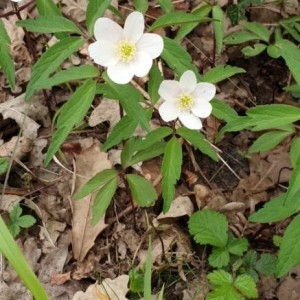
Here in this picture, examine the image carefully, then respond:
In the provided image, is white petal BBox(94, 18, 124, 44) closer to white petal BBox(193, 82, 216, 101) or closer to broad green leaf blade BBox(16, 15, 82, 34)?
broad green leaf blade BBox(16, 15, 82, 34)

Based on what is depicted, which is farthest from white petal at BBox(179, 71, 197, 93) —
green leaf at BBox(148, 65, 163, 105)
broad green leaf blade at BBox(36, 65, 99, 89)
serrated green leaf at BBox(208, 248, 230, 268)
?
serrated green leaf at BBox(208, 248, 230, 268)

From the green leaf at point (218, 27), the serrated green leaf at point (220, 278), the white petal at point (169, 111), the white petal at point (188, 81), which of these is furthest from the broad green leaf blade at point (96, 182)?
the green leaf at point (218, 27)

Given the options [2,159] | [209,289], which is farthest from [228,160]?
[2,159]

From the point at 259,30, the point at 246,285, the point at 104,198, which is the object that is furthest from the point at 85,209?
the point at 259,30

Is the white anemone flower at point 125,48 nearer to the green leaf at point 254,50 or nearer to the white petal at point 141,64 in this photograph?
the white petal at point 141,64

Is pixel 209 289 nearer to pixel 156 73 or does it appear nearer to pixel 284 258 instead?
pixel 284 258

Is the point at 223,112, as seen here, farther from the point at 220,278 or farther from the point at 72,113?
the point at 220,278

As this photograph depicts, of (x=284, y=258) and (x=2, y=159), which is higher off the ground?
(x=2, y=159)
